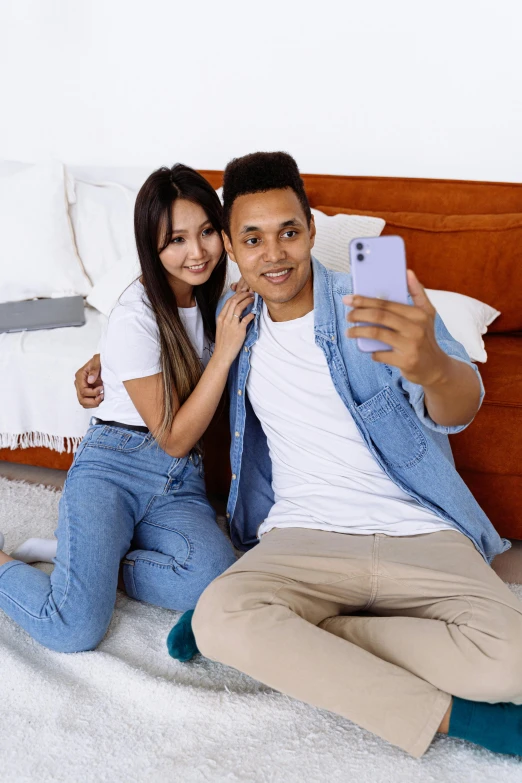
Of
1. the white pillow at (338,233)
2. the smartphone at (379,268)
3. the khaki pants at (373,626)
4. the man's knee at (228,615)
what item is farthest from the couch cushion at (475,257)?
the man's knee at (228,615)

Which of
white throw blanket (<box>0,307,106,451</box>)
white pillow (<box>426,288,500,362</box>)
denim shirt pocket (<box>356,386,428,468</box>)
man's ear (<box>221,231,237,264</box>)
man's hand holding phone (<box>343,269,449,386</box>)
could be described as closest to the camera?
man's hand holding phone (<box>343,269,449,386</box>)

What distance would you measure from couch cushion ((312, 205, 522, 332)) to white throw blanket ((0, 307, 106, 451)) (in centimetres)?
97

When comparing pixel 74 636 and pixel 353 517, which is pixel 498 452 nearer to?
pixel 353 517

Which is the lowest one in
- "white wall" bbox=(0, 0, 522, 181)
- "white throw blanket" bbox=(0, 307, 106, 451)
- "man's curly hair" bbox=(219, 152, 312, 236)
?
"white throw blanket" bbox=(0, 307, 106, 451)

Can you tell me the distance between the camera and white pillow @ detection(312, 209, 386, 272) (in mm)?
2039

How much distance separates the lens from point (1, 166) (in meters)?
2.67

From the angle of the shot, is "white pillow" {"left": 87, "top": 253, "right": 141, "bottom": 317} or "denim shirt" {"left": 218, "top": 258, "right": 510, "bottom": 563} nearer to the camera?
"denim shirt" {"left": 218, "top": 258, "right": 510, "bottom": 563}

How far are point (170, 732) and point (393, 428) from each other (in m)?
0.64

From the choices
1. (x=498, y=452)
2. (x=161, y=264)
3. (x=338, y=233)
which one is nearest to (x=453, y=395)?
(x=498, y=452)

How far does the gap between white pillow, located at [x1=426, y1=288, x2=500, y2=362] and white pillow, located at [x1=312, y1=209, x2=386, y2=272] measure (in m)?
0.25

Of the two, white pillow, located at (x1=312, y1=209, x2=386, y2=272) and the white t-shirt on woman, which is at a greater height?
white pillow, located at (x1=312, y1=209, x2=386, y2=272)

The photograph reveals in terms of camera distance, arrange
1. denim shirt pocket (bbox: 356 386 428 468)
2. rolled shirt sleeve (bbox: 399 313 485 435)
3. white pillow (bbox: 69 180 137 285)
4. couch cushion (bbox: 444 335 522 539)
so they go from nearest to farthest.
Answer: rolled shirt sleeve (bbox: 399 313 485 435), denim shirt pocket (bbox: 356 386 428 468), couch cushion (bbox: 444 335 522 539), white pillow (bbox: 69 180 137 285)

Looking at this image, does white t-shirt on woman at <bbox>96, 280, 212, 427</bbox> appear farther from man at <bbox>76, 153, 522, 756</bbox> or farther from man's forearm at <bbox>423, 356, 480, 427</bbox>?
man's forearm at <bbox>423, 356, 480, 427</bbox>

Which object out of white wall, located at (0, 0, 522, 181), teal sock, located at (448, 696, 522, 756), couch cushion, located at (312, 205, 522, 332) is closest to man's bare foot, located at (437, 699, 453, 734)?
teal sock, located at (448, 696, 522, 756)
